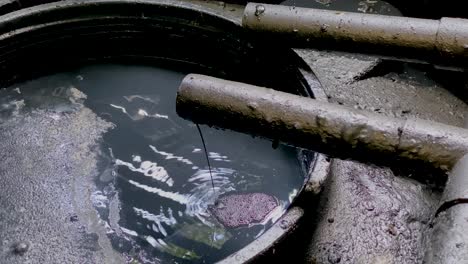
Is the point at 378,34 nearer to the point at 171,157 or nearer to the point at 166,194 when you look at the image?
the point at 166,194

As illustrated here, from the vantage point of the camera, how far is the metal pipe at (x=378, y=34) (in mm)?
2258

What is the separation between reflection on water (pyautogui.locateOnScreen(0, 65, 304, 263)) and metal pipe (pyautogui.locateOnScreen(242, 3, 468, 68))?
5.25ft

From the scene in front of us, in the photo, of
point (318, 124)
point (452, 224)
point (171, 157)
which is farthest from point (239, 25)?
point (452, 224)

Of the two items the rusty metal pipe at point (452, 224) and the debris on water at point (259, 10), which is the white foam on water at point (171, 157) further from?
the rusty metal pipe at point (452, 224)

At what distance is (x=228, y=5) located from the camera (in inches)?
208

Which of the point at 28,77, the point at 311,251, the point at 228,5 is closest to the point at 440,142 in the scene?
the point at 311,251

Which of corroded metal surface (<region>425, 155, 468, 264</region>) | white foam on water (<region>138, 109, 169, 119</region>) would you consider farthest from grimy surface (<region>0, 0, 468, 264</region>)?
white foam on water (<region>138, 109, 169, 119</region>)

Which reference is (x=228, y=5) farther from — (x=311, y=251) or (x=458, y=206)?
(x=458, y=206)

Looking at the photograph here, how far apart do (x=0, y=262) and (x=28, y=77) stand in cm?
220

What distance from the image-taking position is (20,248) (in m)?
3.50

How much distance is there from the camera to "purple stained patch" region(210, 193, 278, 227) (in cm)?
360

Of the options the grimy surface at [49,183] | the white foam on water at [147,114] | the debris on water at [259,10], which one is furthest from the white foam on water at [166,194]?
the debris on water at [259,10]

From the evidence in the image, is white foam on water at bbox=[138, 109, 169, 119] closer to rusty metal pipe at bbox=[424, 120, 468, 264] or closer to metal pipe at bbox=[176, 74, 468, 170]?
metal pipe at bbox=[176, 74, 468, 170]

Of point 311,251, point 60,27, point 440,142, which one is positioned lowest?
point 311,251
